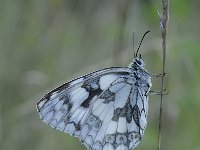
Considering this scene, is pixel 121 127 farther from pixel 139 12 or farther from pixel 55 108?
pixel 139 12

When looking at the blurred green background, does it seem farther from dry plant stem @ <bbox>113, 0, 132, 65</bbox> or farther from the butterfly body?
the butterfly body

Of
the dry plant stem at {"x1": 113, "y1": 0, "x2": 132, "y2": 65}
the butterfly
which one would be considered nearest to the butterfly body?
the butterfly

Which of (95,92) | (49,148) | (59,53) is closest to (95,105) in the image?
(95,92)

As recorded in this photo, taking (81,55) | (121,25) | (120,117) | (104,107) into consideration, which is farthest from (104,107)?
(81,55)

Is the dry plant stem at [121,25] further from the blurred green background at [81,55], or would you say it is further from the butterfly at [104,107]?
the butterfly at [104,107]

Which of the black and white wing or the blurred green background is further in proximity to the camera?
the blurred green background

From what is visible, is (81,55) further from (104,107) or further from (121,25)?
(104,107)

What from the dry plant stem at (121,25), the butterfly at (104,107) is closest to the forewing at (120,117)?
the butterfly at (104,107)
